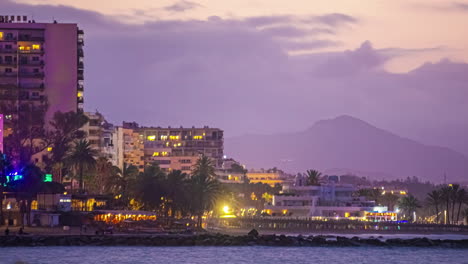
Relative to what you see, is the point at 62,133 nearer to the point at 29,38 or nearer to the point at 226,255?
the point at 29,38

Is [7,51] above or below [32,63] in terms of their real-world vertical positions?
above

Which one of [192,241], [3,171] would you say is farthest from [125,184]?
[192,241]

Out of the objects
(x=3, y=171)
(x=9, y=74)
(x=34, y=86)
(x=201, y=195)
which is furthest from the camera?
(x=34, y=86)

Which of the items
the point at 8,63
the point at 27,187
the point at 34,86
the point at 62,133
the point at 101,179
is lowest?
the point at 27,187

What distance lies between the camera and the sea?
10938 cm

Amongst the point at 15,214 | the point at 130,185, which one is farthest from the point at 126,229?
the point at 130,185

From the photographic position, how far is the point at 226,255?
120250mm

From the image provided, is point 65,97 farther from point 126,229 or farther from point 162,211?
point 126,229

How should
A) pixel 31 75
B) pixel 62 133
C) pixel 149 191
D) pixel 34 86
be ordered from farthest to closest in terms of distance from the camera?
pixel 34 86
pixel 31 75
pixel 62 133
pixel 149 191

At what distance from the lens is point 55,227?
144m

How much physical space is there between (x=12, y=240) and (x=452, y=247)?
218ft

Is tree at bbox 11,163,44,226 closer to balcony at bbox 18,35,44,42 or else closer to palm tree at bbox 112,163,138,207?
palm tree at bbox 112,163,138,207

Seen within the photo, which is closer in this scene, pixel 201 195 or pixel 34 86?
pixel 201 195

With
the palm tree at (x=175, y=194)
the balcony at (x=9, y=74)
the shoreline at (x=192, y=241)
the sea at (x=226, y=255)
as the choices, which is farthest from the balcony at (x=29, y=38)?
the sea at (x=226, y=255)
